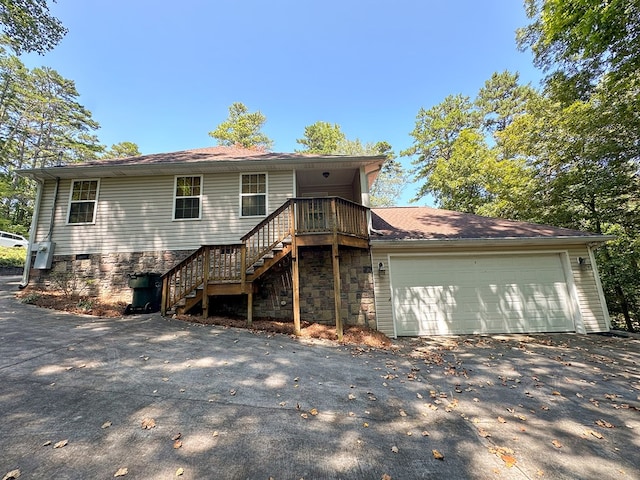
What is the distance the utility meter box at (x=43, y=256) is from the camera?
765 cm

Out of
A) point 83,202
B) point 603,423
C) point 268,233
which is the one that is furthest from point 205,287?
point 603,423

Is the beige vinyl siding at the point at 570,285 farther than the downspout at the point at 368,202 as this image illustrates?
No

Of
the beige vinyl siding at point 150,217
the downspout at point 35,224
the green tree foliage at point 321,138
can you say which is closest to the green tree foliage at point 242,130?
the green tree foliage at point 321,138

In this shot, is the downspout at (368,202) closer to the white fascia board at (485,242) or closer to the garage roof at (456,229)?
the garage roof at (456,229)

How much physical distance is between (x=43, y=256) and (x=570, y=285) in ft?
49.1

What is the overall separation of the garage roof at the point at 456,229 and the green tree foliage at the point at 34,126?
2310 centimetres

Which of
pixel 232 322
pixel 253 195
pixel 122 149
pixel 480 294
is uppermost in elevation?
pixel 122 149

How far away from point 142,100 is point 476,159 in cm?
1813

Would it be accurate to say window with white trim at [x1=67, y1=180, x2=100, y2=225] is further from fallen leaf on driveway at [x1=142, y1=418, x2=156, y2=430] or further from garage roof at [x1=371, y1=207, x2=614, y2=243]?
garage roof at [x1=371, y1=207, x2=614, y2=243]

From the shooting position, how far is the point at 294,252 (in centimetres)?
620

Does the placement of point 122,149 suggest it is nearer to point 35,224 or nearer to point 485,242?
point 35,224

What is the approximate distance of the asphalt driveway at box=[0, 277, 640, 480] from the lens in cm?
204

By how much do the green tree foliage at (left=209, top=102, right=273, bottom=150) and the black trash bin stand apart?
15795mm

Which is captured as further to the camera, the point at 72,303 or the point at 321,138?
the point at 321,138
